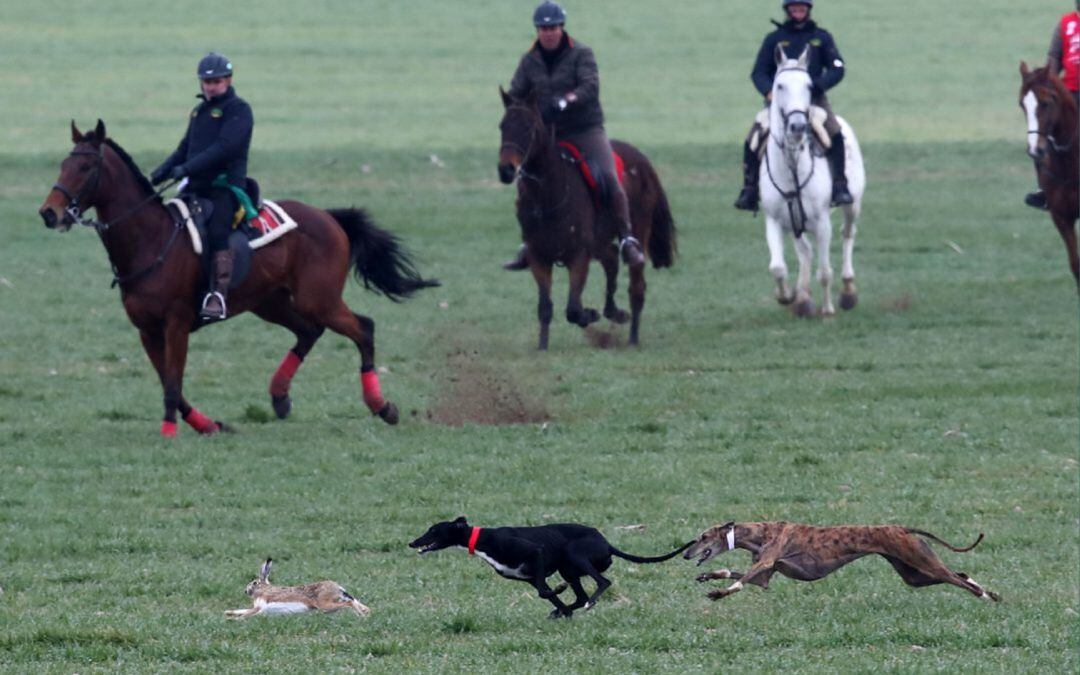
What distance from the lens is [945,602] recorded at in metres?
9.00

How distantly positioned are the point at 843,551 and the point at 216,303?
6.25 m

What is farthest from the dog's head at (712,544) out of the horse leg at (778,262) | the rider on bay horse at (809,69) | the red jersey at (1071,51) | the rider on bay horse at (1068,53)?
the red jersey at (1071,51)

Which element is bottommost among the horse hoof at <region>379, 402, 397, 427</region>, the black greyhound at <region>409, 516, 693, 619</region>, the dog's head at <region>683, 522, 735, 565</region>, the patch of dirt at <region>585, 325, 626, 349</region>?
Result: the patch of dirt at <region>585, 325, 626, 349</region>

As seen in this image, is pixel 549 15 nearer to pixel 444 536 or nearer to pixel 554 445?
pixel 554 445

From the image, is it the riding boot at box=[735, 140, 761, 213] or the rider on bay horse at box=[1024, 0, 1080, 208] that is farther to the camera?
the riding boot at box=[735, 140, 761, 213]

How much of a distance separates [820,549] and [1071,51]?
37.7 feet

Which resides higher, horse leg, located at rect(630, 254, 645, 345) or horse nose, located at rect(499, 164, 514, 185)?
horse nose, located at rect(499, 164, 514, 185)

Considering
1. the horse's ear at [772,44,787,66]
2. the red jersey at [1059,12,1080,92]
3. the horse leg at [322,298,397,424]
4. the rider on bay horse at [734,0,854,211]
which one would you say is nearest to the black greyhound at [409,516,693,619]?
the horse leg at [322,298,397,424]

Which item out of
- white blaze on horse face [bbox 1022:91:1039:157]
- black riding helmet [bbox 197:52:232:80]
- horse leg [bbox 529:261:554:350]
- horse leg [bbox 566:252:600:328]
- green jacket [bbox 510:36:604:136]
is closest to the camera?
black riding helmet [bbox 197:52:232:80]

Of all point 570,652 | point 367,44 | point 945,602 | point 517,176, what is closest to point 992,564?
point 945,602

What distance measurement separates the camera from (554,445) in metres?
13.2

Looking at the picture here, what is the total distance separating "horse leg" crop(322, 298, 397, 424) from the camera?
1424 centimetres

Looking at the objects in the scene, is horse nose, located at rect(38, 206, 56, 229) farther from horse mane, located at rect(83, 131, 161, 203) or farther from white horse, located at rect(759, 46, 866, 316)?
white horse, located at rect(759, 46, 866, 316)

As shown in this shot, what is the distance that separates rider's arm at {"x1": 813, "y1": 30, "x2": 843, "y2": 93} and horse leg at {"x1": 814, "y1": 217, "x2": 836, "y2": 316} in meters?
1.26
